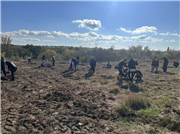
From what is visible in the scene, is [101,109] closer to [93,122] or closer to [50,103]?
[93,122]

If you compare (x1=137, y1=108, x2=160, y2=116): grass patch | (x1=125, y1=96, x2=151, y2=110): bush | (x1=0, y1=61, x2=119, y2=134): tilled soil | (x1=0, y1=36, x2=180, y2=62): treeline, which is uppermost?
(x1=0, y1=36, x2=180, y2=62): treeline

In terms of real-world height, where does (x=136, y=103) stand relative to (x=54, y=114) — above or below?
above

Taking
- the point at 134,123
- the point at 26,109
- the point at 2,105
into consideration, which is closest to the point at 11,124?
the point at 26,109

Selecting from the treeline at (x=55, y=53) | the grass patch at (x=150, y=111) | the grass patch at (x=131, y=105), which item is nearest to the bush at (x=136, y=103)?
the grass patch at (x=131, y=105)

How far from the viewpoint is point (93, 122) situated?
3746 millimetres

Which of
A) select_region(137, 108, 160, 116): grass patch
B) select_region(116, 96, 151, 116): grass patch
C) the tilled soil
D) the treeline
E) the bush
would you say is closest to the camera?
the tilled soil

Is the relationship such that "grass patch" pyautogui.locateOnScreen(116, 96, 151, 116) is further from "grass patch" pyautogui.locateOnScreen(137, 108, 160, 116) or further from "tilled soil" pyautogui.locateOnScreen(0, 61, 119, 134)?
"tilled soil" pyautogui.locateOnScreen(0, 61, 119, 134)

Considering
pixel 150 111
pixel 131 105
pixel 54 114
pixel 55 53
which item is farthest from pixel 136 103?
pixel 55 53

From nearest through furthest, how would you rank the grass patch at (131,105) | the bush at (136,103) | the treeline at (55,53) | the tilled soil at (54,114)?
the tilled soil at (54,114)
the grass patch at (131,105)
the bush at (136,103)
the treeline at (55,53)

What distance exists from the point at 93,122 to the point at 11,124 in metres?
2.47

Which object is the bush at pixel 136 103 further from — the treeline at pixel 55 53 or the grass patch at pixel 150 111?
the treeline at pixel 55 53

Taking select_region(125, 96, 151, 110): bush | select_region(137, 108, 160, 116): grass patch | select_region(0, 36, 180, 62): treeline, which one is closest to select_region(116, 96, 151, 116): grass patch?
select_region(125, 96, 151, 110): bush

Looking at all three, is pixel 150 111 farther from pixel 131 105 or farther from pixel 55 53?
pixel 55 53

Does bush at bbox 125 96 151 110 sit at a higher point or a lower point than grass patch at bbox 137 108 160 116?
higher
